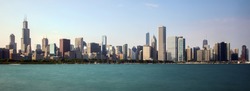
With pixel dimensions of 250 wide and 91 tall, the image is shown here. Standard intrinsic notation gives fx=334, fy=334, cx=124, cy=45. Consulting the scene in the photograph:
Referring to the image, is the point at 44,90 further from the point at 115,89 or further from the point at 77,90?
the point at 115,89

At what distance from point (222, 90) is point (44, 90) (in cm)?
3452

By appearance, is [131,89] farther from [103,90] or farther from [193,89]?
[193,89]

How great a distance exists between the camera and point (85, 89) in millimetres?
66125

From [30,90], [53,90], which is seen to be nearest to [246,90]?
[53,90]

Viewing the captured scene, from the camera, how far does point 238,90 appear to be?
6600 cm

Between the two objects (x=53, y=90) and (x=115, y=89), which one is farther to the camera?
(x=115, y=89)

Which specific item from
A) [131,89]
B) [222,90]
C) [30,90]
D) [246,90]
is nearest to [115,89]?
[131,89]

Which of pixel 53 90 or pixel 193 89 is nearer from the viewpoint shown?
pixel 53 90

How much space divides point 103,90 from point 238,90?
87.4 ft

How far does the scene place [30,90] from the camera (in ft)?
206

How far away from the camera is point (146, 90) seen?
64.0 metres

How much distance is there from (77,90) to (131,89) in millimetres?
10650

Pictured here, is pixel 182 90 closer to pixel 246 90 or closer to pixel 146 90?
pixel 146 90

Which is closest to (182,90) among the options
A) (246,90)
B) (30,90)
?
(246,90)
